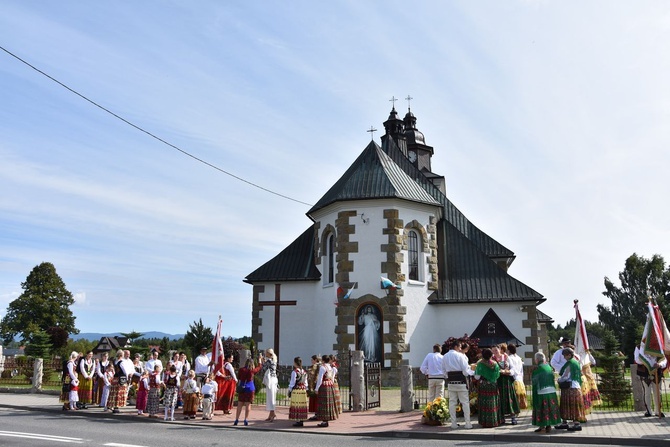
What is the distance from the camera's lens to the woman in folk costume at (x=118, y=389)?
16.3m

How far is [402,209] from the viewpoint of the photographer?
25500 millimetres

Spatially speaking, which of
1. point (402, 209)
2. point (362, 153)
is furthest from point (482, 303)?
point (362, 153)

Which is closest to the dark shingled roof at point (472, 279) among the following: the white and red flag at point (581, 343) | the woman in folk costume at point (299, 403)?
the white and red flag at point (581, 343)

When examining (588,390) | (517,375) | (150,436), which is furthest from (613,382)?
(150,436)

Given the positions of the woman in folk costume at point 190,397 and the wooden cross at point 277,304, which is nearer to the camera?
the woman in folk costume at point 190,397

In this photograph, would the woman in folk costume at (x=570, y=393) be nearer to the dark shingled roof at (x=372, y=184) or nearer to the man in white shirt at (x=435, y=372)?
the man in white shirt at (x=435, y=372)

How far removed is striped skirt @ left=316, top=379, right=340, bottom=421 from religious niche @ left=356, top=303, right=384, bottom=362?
10381 millimetres

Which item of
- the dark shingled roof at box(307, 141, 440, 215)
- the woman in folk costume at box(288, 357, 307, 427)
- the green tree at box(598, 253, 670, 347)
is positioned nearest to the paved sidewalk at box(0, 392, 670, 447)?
the woman in folk costume at box(288, 357, 307, 427)

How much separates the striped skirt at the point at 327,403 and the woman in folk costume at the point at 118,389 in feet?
21.9

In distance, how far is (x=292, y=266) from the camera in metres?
28.1

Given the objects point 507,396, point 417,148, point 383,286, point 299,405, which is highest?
point 417,148

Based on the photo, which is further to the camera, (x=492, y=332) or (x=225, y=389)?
(x=492, y=332)

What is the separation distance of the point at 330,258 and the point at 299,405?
13.6 metres

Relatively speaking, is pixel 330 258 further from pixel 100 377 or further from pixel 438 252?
pixel 100 377
